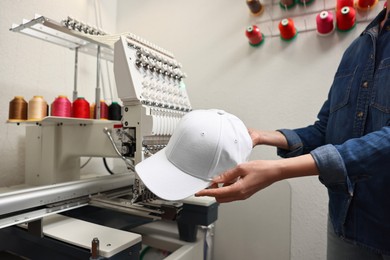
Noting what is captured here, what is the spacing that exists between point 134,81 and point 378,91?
694mm

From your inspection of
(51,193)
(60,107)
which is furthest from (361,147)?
(60,107)

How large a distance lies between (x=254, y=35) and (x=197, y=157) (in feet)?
3.50

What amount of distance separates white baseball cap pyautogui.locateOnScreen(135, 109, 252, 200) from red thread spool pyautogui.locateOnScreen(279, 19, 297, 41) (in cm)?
96

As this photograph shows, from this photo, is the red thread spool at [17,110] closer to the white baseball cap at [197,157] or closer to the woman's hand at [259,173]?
the white baseball cap at [197,157]

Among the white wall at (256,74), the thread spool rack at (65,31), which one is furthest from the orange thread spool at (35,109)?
the white wall at (256,74)

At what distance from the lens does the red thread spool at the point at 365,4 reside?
3.77 ft

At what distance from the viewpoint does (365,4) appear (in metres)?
1.16

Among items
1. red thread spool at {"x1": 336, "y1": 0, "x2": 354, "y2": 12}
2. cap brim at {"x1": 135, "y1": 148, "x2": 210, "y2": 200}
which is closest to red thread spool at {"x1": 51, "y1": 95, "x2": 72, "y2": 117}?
cap brim at {"x1": 135, "y1": 148, "x2": 210, "y2": 200}

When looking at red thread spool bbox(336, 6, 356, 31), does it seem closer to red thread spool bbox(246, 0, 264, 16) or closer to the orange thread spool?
red thread spool bbox(246, 0, 264, 16)

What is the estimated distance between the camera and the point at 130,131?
0.85 metres

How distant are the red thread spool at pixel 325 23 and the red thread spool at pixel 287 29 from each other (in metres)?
0.12

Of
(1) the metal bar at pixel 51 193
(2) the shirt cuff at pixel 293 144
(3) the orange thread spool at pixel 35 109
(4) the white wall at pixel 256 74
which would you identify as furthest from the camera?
(4) the white wall at pixel 256 74

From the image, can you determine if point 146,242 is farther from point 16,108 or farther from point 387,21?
point 387,21

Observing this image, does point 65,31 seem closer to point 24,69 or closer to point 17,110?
point 17,110
